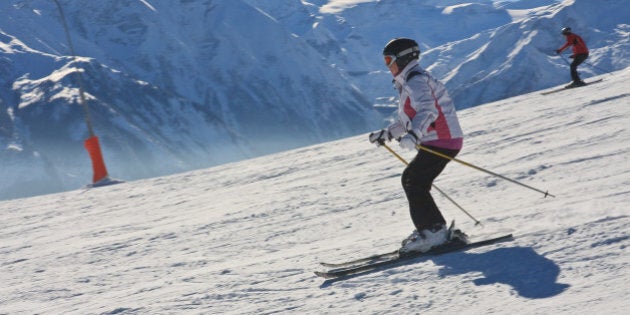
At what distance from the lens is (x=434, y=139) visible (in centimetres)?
568

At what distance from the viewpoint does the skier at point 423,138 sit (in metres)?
5.56

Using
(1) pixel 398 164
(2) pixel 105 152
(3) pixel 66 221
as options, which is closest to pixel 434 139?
(1) pixel 398 164

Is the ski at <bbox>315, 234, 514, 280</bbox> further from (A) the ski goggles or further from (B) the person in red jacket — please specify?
(B) the person in red jacket

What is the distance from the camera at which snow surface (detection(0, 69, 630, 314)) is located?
4469 millimetres

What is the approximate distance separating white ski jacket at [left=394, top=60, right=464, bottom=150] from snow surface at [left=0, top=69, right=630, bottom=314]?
0.86 m

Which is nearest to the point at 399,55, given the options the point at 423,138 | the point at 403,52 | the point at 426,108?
the point at 403,52

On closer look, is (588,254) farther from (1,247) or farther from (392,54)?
(1,247)

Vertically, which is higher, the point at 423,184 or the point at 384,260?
the point at 423,184

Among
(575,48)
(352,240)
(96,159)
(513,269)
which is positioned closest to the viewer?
(513,269)

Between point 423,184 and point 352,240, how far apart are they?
118cm

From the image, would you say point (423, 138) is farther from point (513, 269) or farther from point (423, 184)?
point (513, 269)

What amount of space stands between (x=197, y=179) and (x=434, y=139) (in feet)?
35.1

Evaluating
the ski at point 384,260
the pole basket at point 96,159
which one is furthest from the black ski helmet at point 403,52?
the pole basket at point 96,159

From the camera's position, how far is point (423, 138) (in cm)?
569
